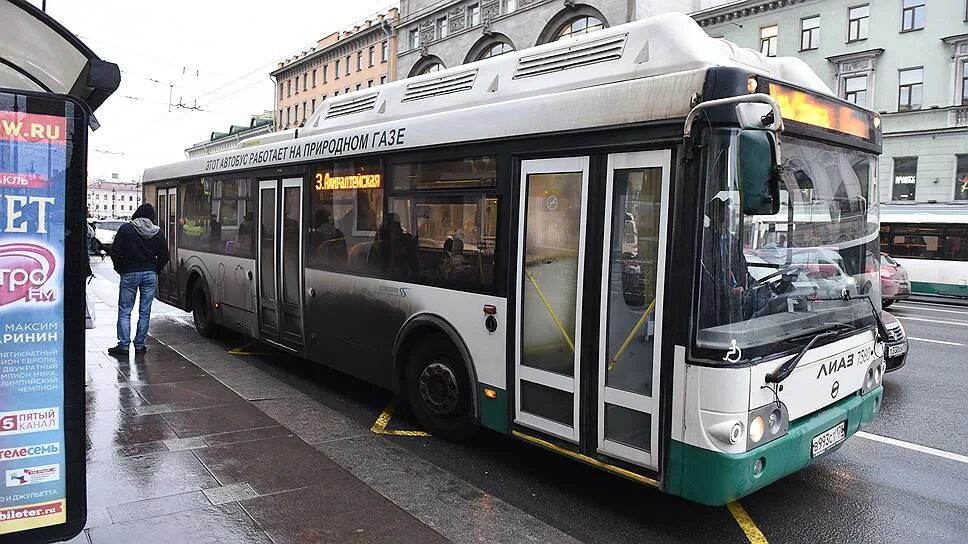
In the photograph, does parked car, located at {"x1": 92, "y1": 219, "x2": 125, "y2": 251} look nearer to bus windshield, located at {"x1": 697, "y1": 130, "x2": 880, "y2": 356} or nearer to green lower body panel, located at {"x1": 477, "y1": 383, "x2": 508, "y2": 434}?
green lower body panel, located at {"x1": 477, "y1": 383, "x2": 508, "y2": 434}

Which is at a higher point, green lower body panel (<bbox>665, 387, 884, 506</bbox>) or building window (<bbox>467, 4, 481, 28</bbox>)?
building window (<bbox>467, 4, 481, 28</bbox>)

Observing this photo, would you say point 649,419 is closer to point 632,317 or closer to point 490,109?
point 632,317

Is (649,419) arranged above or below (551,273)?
below

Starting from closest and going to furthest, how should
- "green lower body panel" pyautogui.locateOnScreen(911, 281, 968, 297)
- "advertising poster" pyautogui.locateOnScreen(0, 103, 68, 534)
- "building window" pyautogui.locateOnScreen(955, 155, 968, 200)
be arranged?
"advertising poster" pyautogui.locateOnScreen(0, 103, 68, 534) < "green lower body panel" pyautogui.locateOnScreen(911, 281, 968, 297) < "building window" pyautogui.locateOnScreen(955, 155, 968, 200)

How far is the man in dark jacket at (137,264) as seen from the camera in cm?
926

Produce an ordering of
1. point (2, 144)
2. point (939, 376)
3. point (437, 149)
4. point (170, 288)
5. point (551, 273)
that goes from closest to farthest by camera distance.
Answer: point (2, 144) → point (551, 273) → point (437, 149) → point (939, 376) → point (170, 288)

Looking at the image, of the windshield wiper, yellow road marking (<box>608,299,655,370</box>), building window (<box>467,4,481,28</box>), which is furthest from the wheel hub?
building window (<box>467,4,481,28</box>)

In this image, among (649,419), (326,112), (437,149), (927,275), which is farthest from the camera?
(927,275)

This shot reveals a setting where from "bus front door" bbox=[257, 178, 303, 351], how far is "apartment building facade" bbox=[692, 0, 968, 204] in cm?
2994

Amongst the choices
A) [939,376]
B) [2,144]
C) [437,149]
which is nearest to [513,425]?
Answer: [437,149]

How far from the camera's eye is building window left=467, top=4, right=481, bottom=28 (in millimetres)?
45228

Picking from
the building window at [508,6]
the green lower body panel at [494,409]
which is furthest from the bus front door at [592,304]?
the building window at [508,6]

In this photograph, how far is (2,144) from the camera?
9.80 ft

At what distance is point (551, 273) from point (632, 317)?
767 mm
